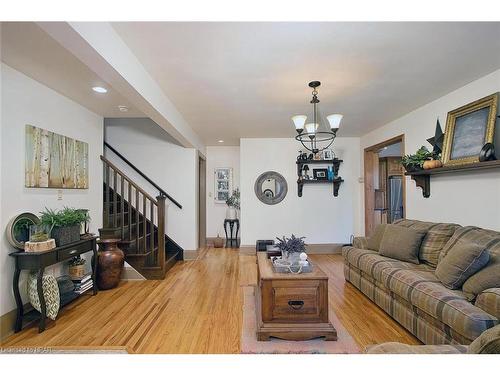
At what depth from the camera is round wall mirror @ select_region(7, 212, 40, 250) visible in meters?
2.44

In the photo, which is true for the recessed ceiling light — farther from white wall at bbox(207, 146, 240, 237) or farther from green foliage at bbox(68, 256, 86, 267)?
white wall at bbox(207, 146, 240, 237)

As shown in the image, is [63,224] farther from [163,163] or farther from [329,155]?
[329,155]

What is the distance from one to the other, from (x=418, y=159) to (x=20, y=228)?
4.43 m

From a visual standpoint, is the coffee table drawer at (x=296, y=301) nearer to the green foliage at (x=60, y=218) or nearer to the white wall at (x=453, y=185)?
the white wall at (x=453, y=185)

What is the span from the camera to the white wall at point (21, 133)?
2.42 metres

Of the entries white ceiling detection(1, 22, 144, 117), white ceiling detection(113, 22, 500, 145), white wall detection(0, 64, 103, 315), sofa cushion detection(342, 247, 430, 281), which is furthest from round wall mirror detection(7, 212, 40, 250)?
sofa cushion detection(342, 247, 430, 281)

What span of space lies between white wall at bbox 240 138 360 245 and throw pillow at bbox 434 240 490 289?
336 centimetres

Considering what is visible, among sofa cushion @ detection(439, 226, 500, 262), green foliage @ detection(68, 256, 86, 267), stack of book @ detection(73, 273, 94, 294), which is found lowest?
stack of book @ detection(73, 273, 94, 294)

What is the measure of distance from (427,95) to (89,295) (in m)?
4.84

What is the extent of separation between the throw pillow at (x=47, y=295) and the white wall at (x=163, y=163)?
100 inches

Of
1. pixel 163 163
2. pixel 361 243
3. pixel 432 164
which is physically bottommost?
pixel 361 243

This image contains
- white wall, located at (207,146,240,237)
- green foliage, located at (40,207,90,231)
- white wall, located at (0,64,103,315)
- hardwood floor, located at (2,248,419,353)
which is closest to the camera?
hardwood floor, located at (2,248,419,353)

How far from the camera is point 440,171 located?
3.06 meters

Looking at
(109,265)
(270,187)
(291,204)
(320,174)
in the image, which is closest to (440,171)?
(320,174)
